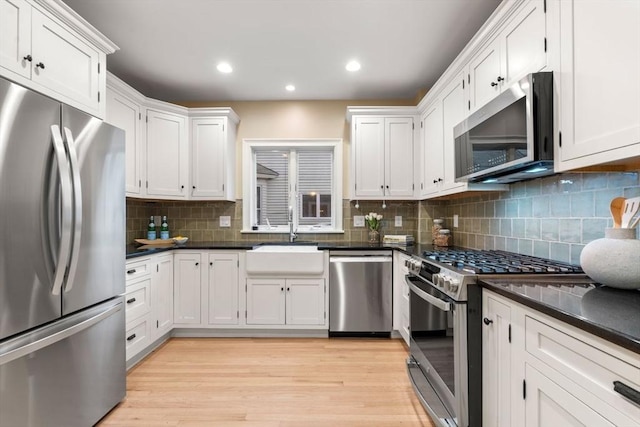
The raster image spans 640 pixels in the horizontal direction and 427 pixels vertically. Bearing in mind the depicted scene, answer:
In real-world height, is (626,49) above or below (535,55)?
below

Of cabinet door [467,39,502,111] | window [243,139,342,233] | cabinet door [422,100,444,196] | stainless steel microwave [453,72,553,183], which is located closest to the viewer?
stainless steel microwave [453,72,553,183]

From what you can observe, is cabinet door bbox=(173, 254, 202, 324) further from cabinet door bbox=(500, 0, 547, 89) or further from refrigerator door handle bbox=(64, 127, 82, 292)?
cabinet door bbox=(500, 0, 547, 89)

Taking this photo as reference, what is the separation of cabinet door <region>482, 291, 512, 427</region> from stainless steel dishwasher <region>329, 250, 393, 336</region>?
159cm

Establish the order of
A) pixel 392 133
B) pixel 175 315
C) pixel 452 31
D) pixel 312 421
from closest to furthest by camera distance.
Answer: pixel 312 421
pixel 452 31
pixel 175 315
pixel 392 133

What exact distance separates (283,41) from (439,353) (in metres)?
2.47

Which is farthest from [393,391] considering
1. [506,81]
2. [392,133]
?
[392,133]

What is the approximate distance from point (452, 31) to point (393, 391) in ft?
8.81

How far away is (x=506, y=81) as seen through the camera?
1.69m

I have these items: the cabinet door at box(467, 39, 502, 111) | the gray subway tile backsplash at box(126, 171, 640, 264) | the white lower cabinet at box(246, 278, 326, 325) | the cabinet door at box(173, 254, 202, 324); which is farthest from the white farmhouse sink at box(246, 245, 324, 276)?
the cabinet door at box(467, 39, 502, 111)

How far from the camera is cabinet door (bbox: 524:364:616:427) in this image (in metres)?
0.85

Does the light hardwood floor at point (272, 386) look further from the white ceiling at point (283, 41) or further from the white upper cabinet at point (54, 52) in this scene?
the white ceiling at point (283, 41)

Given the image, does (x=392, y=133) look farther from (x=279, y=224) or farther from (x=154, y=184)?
(x=154, y=184)

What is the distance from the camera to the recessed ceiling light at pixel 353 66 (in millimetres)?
2751

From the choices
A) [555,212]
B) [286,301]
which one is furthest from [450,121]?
[286,301]
